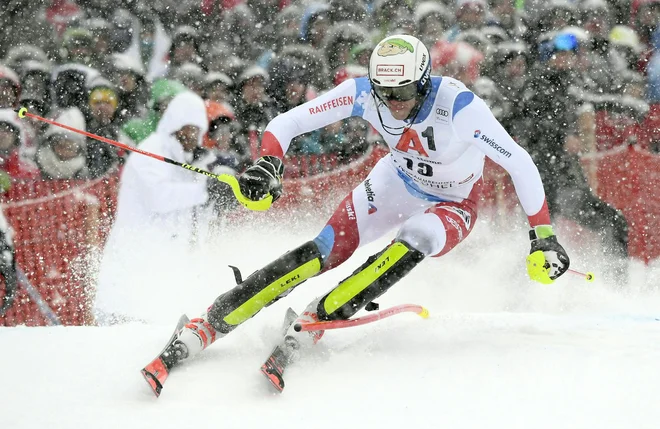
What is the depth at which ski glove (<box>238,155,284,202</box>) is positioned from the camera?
3881 mm

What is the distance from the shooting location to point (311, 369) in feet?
13.3

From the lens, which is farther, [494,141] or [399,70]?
[494,141]

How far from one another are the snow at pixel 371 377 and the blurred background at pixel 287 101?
137 centimetres

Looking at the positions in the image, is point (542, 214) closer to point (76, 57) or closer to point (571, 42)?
point (571, 42)

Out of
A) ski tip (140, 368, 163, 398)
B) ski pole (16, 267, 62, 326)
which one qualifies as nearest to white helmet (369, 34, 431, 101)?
ski tip (140, 368, 163, 398)

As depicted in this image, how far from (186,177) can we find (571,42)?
3607mm

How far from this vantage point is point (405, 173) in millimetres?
4652

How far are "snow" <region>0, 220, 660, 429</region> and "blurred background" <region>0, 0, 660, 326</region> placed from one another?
53.9 inches

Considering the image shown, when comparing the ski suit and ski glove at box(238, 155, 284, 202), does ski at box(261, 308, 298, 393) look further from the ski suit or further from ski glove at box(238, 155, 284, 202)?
ski glove at box(238, 155, 284, 202)

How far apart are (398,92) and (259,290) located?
1.25 meters

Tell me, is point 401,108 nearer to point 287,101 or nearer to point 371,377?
point 371,377

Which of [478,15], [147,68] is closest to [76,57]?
[147,68]

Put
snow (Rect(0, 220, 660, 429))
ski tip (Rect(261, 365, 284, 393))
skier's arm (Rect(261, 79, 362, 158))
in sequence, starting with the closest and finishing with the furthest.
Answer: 1. snow (Rect(0, 220, 660, 429))
2. ski tip (Rect(261, 365, 284, 393))
3. skier's arm (Rect(261, 79, 362, 158))

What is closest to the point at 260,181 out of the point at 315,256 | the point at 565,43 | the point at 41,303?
the point at 315,256
